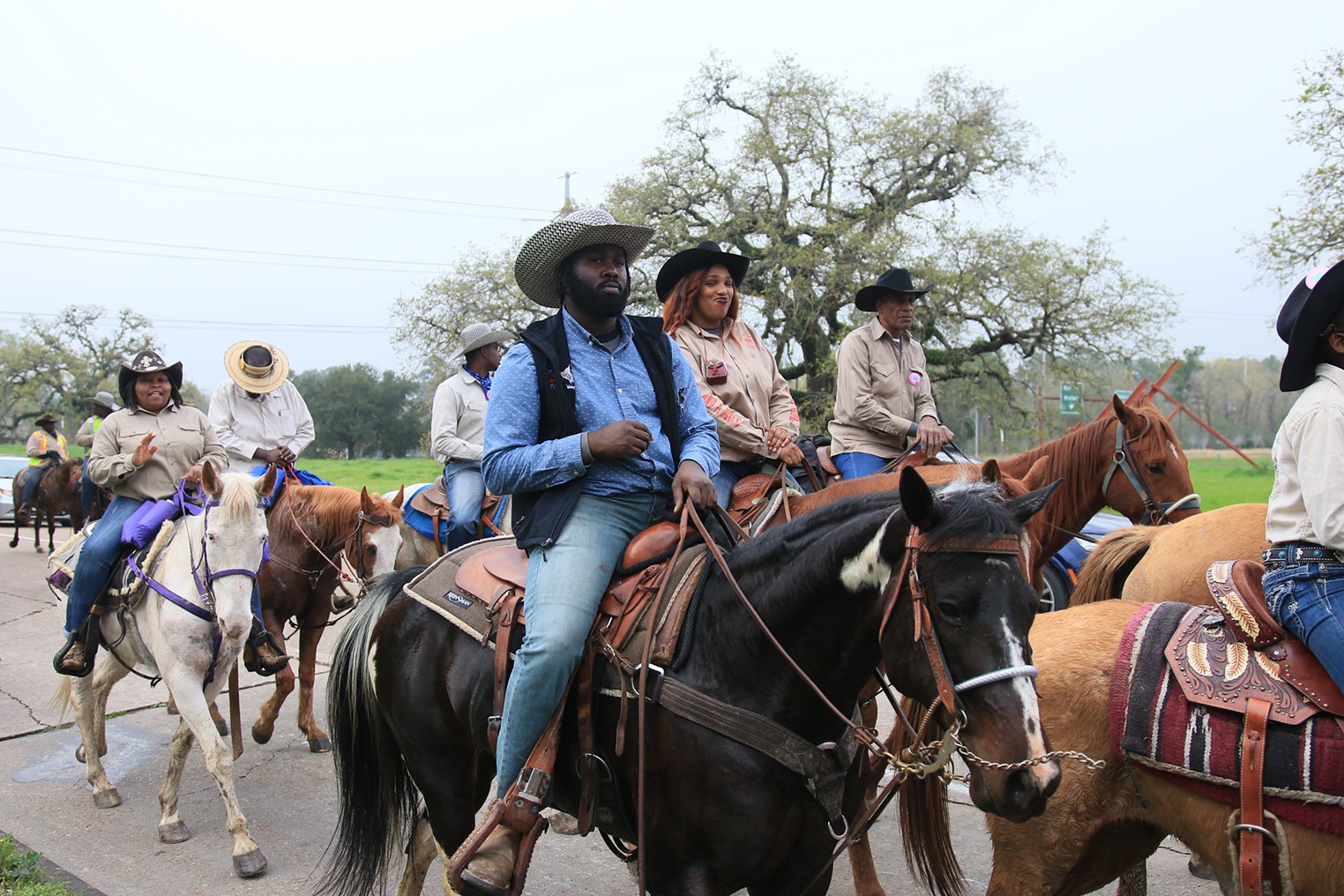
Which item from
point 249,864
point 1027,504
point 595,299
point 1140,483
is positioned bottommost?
point 249,864

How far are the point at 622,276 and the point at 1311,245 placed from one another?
1636 cm

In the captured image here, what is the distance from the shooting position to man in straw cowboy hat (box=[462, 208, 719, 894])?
286 cm

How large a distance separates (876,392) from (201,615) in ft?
14.2

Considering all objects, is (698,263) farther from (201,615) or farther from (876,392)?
(201,615)

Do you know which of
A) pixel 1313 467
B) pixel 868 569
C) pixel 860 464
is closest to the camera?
pixel 868 569

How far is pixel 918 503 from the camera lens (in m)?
2.23

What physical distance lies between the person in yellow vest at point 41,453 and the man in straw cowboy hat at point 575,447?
683 inches

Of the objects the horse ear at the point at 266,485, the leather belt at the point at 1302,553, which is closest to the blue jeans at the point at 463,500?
the horse ear at the point at 266,485

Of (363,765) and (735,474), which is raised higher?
(735,474)

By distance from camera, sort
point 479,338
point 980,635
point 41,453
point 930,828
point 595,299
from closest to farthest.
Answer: point 980,635
point 595,299
point 930,828
point 479,338
point 41,453

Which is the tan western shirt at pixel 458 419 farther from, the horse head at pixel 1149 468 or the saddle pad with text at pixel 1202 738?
the saddle pad with text at pixel 1202 738

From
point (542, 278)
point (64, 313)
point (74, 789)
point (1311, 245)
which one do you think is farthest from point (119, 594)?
point (64, 313)

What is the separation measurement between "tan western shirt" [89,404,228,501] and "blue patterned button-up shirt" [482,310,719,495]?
3487mm

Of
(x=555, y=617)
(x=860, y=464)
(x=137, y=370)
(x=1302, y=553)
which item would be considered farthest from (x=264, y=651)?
(x=1302, y=553)
